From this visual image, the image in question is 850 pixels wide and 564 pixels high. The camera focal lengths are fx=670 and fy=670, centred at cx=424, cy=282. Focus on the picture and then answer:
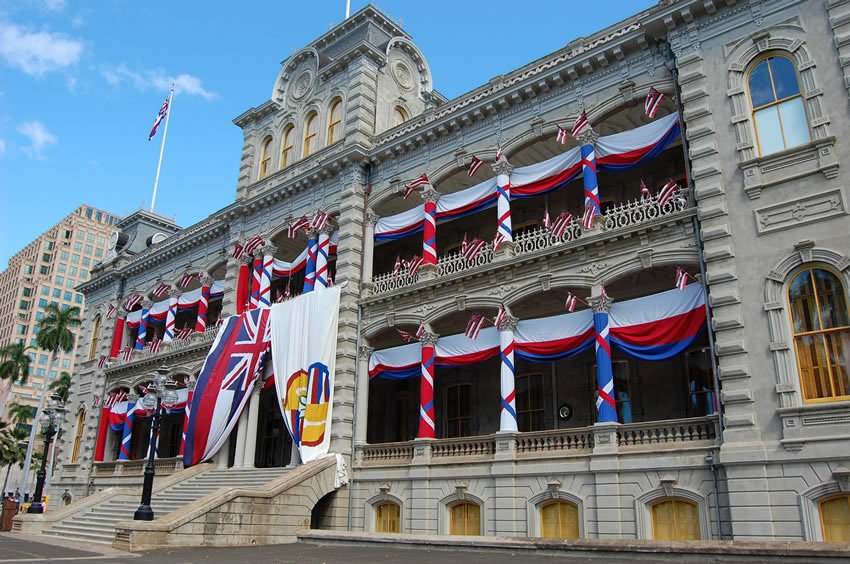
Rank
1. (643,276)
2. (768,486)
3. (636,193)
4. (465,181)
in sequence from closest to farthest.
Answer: (768,486)
(643,276)
(636,193)
(465,181)

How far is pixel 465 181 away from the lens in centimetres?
2534

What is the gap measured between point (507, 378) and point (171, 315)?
2097 cm

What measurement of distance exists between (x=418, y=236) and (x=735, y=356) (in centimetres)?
1616

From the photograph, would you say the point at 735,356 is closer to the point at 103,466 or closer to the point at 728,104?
the point at 728,104

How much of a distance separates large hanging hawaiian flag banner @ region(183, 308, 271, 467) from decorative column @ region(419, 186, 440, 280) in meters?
7.26

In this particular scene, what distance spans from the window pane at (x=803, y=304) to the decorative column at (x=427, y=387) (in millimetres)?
10935

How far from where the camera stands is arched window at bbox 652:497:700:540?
50.7 feet

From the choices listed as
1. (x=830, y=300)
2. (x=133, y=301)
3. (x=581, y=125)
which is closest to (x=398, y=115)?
(x=581, y=125)

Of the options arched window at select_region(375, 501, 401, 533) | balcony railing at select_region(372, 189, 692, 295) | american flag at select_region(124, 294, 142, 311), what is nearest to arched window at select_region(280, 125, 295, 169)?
balcony railing at select_region(372, 189, 692, 295)

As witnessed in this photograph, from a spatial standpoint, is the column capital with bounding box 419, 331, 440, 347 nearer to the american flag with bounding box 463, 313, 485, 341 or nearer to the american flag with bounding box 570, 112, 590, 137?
the american flag with bounding box 463, 313, 485, 341

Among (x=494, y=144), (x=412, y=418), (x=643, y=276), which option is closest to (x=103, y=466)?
(x=412, y=418)

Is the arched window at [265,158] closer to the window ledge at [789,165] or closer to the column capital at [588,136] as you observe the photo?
the column capital at [588,136]

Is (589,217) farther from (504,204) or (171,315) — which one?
(171,315)

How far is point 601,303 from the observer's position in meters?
18.4
